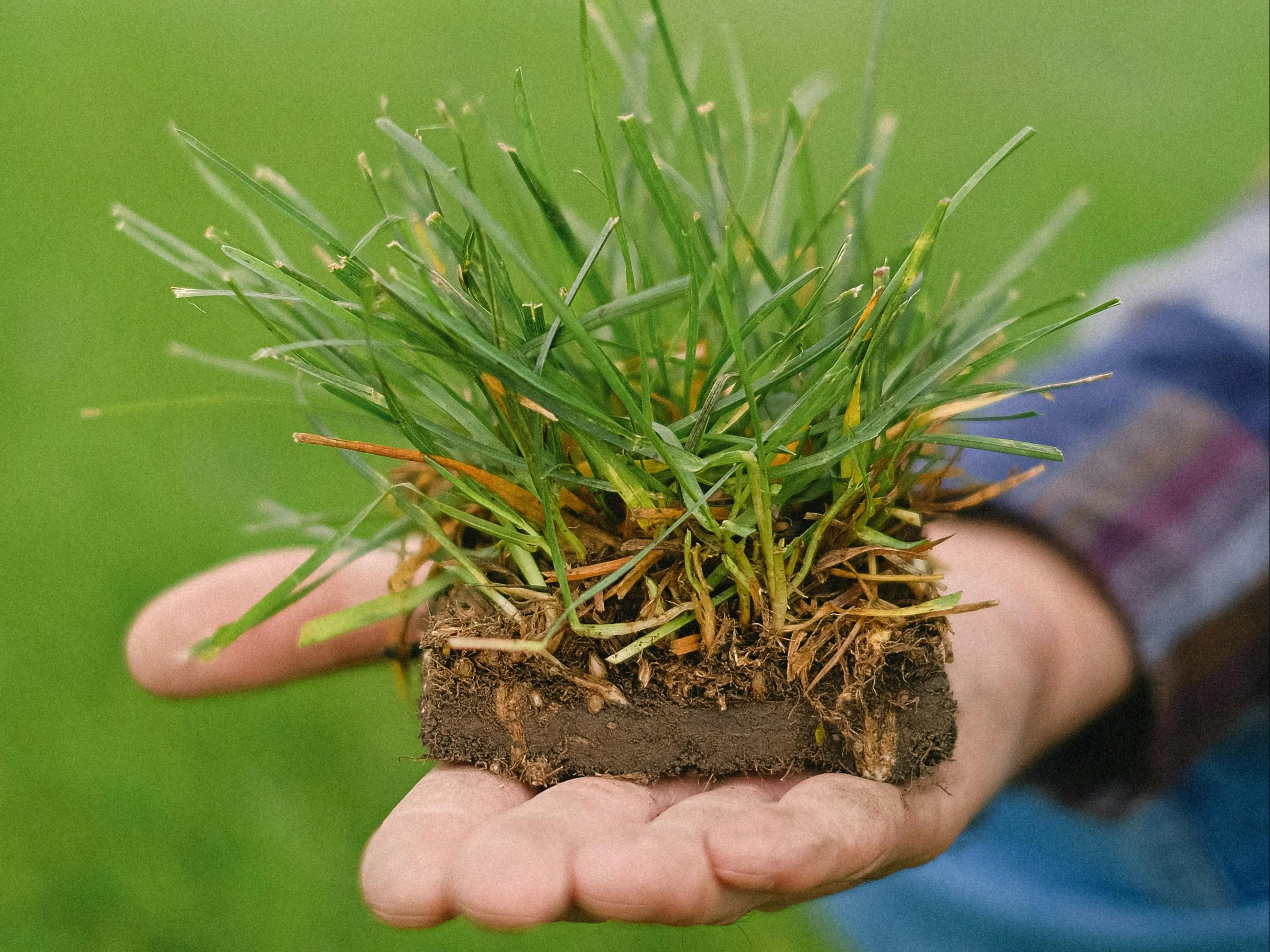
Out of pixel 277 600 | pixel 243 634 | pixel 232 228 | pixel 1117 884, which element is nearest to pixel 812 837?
pixel 277 600

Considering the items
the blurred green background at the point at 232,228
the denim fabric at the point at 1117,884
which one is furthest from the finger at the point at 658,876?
the denim fabric at the point at 1117,884

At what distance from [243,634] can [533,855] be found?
59 centimetres

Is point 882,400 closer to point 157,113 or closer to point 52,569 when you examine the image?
point 52,569

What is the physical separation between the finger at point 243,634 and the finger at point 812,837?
0.55m

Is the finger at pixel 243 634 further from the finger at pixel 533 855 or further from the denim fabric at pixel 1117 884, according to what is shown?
the denim fabric at pixel 1117 884

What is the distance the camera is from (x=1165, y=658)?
1218 millimetres

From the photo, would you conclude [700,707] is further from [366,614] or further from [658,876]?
[366,614]

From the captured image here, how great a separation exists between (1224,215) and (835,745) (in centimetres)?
127

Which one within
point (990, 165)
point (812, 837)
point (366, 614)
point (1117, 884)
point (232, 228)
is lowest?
point (1117, 884)

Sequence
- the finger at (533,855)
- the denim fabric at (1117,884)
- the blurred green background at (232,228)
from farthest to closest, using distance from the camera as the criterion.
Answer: the blurred green background at (232,228) → the denim fabric at (1117,884) → the finger at (533,855)

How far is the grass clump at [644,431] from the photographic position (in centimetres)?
68

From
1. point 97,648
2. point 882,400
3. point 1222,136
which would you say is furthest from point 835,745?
point 1222,136

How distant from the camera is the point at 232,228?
2924mm

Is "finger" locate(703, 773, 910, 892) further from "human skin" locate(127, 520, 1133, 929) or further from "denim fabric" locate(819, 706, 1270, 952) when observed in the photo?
"denim fabric" locate(819, 706, 1270, 952)
